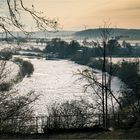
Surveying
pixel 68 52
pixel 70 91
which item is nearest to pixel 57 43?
pixel 68 52

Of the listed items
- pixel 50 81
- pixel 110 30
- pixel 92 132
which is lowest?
pixel 50 81

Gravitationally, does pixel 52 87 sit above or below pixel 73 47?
below

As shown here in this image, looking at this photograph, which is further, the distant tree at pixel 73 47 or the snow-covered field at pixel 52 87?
the distant tree at pixel 73 47

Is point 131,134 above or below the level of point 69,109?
above

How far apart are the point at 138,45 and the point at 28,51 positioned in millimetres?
28765

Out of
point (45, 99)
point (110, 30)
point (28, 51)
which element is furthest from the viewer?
point (28, 51)

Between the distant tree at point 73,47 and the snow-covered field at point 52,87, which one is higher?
the distant tree at point 73,47

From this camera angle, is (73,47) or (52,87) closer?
(52,87)

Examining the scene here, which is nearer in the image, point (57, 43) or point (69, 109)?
point (69, 109)

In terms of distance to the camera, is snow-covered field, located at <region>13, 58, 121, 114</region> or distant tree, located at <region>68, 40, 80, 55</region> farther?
distant tree, located at <region>68, 40, 80, 55</region>

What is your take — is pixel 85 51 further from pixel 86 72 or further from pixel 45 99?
pixel 86 72

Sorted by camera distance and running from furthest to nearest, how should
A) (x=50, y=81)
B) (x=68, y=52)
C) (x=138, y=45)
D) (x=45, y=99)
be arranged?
(x=68, y=52)
(x=138, y=45)
(x=50, y=81)
(x=45, y=99)

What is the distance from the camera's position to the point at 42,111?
2798cm

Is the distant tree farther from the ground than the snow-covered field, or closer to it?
farther from the ground
